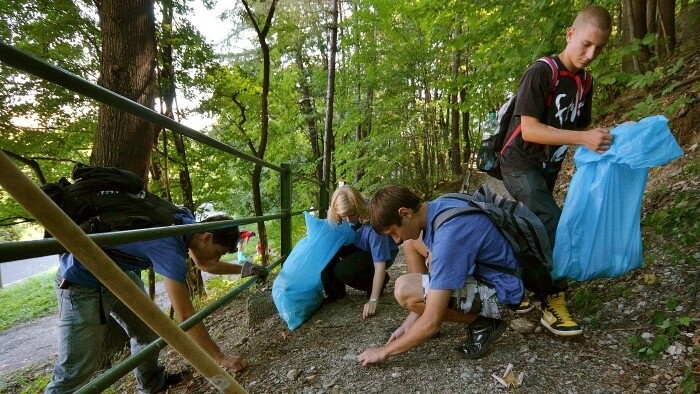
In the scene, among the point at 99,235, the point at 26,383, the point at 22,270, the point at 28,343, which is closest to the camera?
the point at 99,235

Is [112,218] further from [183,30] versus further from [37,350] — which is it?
[37,350]

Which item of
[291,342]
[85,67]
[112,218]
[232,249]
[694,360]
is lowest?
[291,342]

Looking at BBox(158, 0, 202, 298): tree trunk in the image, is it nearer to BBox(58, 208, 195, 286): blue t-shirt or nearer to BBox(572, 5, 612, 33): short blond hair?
BBox(58, 208, 195, 286): blue t-shirt

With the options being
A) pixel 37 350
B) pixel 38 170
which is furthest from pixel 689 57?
pixel 37 350

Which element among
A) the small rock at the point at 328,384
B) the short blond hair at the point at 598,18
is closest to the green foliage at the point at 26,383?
the small rock at the point at 328,384

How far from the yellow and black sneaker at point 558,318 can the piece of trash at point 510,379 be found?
0.41 m

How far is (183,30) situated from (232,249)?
666 cm

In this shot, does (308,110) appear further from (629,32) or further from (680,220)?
(680,220)

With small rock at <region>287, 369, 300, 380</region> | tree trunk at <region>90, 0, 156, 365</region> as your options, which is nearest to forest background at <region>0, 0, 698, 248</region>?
tree trunk at <region>90, 0, 156, 365</region>

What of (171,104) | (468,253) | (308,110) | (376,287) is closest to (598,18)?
(468,253)

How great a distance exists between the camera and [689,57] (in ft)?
13.9

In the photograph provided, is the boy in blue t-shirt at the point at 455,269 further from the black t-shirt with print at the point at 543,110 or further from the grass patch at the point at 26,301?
the grass patch at the point at 26,301

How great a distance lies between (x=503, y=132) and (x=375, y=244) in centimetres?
115

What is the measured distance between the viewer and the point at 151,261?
77.8 inches
